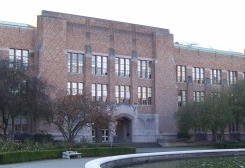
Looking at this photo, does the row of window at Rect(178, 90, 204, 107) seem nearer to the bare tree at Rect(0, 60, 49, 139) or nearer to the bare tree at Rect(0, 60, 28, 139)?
the bare tree at Rect(0, 60, 49, 139)

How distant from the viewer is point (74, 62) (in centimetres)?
5069

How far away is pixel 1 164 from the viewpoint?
2717 cm

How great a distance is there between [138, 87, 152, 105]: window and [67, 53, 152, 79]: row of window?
154 cm

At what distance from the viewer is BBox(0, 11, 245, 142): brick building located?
4822 cm

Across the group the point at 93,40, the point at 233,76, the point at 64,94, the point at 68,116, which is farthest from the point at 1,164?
the point at 233,76

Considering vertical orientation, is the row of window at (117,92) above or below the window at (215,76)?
below

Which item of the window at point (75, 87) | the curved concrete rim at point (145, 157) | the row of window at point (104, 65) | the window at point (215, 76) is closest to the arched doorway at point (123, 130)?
the row of window at point (104, 65)

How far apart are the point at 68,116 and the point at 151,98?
61.7 feet

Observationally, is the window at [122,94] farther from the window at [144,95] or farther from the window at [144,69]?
the window at [144,69]

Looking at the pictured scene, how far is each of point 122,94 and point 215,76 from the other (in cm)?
1617

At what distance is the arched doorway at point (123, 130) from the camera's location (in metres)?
54.1

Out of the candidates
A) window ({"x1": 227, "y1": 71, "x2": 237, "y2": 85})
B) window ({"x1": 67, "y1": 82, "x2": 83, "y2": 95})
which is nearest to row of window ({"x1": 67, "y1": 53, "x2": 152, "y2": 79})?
window ({"x1": 67, "y1": 82, "x2": 83, "y2": 95})

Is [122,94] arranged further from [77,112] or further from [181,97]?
[77,112]

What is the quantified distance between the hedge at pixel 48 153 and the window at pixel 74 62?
16064 mm
